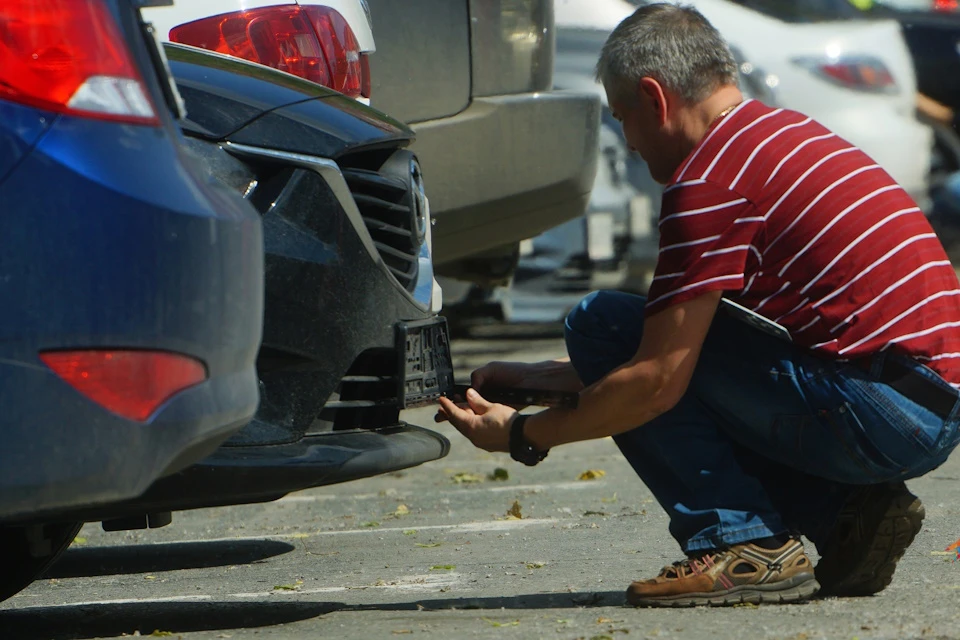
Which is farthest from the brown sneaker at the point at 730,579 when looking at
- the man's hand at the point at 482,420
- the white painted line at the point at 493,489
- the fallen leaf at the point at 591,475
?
the fallen leaf at the point at 591,475

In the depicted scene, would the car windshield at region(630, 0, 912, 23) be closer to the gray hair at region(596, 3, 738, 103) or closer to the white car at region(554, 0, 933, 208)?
the white car at region(554, 0, 933, 208)

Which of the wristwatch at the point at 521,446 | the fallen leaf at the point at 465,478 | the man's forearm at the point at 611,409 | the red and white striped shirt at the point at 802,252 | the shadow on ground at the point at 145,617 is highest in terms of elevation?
the red and white striped shirt at the point at 802,252

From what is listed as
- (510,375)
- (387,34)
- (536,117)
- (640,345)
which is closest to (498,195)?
(536,117)

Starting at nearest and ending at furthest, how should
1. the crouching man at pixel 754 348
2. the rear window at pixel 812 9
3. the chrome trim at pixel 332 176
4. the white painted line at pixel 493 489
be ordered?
the chrome trim at pixel 332 176 < the crouching man at pixel 754 348 < the white painted line at pixel 493 489 < the rear window at pixel 812 9

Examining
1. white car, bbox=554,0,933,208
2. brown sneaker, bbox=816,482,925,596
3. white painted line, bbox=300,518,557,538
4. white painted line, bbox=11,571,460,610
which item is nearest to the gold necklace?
brown sneaker, bbox=816,482,925,596

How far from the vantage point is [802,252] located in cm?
296

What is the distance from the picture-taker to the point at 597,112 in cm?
575

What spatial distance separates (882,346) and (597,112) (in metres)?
2.92

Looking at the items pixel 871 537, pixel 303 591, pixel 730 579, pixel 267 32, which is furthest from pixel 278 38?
pixel 871 537

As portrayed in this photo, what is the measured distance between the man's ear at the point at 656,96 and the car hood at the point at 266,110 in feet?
1.74

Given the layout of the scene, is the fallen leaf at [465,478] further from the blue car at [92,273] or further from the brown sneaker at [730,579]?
the blue car at [92,273]

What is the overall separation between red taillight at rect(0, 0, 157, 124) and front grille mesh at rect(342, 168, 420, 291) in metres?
0.72

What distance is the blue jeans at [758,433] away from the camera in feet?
9.87

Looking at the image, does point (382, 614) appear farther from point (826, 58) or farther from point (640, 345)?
point (826, 58)
